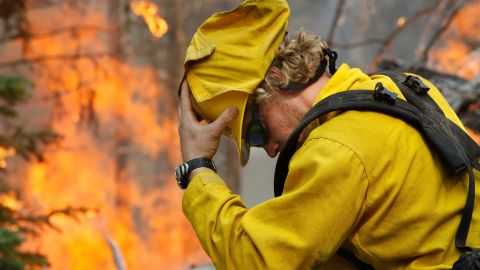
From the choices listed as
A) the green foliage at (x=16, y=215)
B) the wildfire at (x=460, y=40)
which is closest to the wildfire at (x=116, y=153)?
the wildfire at (x=460, y=40)

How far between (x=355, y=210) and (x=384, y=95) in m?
0.40

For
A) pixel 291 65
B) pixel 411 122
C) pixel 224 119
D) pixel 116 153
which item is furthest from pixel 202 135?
pixel 116 153

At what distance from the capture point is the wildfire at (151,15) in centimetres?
1280

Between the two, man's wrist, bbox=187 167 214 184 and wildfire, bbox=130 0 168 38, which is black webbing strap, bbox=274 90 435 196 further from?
wildfire, bbox=130 0 168 38

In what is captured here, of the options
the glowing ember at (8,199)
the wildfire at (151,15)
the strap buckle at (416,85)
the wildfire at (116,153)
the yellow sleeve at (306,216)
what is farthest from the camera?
the wildfire at (116,153)

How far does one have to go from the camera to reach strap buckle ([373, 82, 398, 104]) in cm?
207

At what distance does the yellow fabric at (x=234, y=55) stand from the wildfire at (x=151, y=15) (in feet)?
34.0

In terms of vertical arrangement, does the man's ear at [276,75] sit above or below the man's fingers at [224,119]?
above

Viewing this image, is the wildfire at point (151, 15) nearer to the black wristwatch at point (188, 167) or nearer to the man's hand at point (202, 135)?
the man's hand at point (202, 135)

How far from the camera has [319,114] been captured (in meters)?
2.05

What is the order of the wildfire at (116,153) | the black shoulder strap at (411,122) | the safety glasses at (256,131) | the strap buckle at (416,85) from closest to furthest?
the black shoulder strap at (411,122) → the strap buckle at (416,85) → the safety glasses at (256,131) → the wildfire at (116,153)

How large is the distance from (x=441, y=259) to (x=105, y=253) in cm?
1159

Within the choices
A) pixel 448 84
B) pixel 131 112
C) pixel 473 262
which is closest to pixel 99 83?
pixel 131 112

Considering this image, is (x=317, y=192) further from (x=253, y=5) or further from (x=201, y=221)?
(x=253, y=5)
